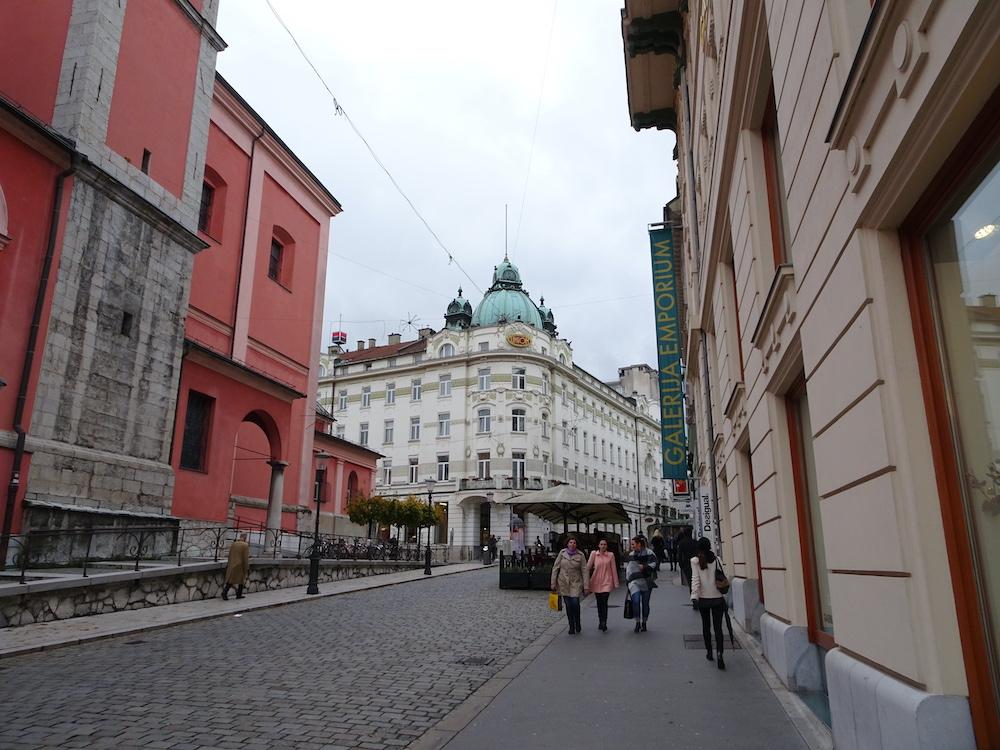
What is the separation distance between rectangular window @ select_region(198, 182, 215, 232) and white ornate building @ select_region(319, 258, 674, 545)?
30494 mm

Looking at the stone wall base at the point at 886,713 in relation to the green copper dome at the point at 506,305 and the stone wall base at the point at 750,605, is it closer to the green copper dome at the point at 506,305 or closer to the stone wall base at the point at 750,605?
the stone wall base at the point at 750,605

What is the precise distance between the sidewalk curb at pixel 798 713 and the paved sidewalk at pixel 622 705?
0.13 feet

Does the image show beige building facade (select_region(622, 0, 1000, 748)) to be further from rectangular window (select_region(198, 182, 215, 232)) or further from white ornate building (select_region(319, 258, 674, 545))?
white ornate building (select_region(319, 258, 674, 545))

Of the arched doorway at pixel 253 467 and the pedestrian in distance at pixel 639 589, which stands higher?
the arched doorway at pixel 253 467

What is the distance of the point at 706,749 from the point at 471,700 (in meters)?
2.50

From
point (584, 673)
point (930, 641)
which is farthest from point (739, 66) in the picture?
point (584, 673)

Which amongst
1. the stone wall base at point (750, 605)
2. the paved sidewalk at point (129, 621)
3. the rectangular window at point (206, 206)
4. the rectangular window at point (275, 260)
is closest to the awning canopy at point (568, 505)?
the paved sidewalk at point (129, 621)

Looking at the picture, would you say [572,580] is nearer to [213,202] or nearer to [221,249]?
[221,249]

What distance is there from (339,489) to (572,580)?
26342 millimetres

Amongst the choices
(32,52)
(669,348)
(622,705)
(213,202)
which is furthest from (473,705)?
(669,348)

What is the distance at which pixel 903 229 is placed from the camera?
391cm

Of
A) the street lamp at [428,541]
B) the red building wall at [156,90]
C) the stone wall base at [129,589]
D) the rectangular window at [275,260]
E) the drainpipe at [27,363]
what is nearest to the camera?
the stone wall base at [129,589]

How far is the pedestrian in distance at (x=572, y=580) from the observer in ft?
39.0

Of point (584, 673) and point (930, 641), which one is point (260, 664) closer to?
point (584, 673)
